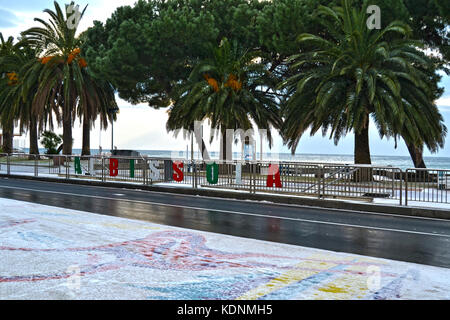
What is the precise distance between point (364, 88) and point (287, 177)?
7.21 meters

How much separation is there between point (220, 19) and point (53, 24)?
1600cm

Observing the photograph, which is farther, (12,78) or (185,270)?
(12,78)

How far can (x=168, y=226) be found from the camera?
31.7 feet

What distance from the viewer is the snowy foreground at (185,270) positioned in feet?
16.3

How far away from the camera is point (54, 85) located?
3400 centimetres

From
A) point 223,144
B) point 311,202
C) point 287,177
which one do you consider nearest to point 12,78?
point 223,144

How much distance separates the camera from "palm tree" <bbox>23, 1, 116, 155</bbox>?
3328 cm

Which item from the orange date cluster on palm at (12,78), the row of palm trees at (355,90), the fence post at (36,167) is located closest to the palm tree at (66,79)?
the orange date cluster on palm at (12,78)

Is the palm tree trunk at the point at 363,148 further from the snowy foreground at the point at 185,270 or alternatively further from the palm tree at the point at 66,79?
the palm tree at the point at 66,79

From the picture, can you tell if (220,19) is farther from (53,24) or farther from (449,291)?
(449,291)

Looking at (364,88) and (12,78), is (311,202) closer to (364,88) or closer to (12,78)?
(364,88)

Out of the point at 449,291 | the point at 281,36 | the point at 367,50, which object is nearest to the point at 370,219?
the point at 449,291

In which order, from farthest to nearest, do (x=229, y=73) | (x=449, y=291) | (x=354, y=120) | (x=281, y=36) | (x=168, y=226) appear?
(x=229, y=73)
(x=281, y=36)
(x=354, y=120)
(x=168, y=226)
(x=449, y=291)

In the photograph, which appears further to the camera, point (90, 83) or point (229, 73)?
point (90, 83)
